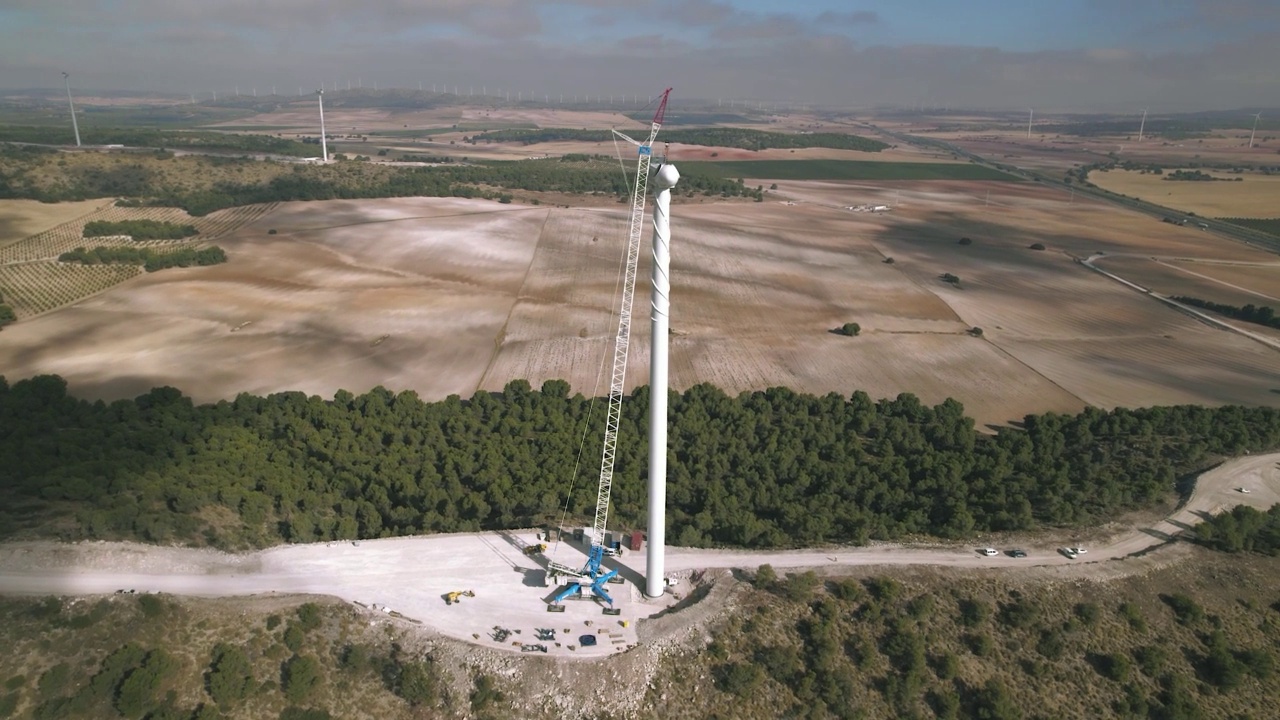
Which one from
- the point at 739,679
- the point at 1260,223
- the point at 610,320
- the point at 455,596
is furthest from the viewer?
the point at 1260,223

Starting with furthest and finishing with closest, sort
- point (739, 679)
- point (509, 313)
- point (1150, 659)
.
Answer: point (509, 313) < point (1150, 659) < point (739, 679)

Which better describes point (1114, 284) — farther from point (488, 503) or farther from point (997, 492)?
point (488, 503)

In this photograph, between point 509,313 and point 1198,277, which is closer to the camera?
point 509,313

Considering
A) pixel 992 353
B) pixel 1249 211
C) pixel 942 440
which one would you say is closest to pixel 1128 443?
pixel 942 440

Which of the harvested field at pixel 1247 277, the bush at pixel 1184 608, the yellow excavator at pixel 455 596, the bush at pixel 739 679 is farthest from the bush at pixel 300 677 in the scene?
the harvested field at pixel 1247 277

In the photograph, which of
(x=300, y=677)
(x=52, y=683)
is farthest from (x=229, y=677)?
(x=52, y=683)

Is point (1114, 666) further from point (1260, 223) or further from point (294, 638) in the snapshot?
point (1260, 223)
